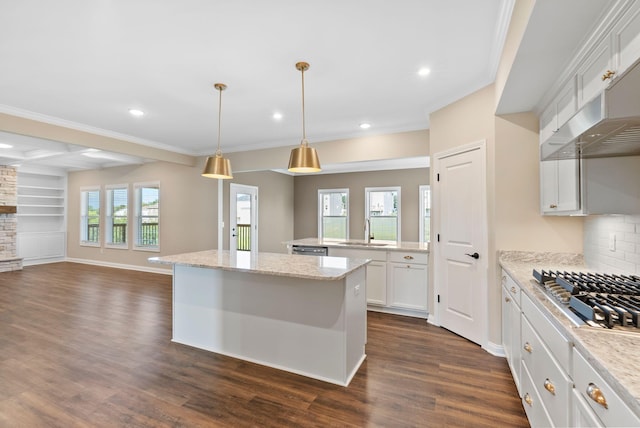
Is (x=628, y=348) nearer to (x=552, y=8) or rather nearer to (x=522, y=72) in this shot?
(x=552, y=8)

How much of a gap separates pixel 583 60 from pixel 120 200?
863cm

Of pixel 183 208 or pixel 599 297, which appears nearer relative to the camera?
pixel 599 297

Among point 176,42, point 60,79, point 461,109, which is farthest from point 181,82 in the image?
point 461,109

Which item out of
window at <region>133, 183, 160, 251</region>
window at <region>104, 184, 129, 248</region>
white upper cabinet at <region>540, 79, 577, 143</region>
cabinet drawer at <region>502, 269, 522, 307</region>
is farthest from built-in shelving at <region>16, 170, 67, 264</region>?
white upper cabinet at <region>540, 79, 577, 143</region>

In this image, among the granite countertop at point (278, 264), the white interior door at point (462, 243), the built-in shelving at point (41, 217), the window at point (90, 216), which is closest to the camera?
the granite countertop at point (278, 264)

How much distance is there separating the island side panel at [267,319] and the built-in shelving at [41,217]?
24.1 ft

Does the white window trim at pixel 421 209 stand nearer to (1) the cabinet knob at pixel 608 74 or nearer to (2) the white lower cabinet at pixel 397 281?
(2) the white lower cabinet at pixel 397 281

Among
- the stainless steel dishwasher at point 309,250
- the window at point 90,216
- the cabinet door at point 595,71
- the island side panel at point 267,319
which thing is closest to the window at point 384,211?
the stainless steel dishwasher at point 309,250

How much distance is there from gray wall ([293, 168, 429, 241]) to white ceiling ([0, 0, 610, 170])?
329 centimetres

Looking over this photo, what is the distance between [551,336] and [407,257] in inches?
97.5

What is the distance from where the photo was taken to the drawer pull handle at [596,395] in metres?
0.91

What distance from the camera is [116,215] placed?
7453 millimetres

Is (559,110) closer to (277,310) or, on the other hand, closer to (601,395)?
(601,395)

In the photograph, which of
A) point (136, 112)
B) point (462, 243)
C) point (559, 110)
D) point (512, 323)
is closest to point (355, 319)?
point (512, 323)
